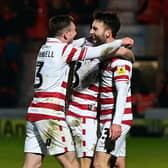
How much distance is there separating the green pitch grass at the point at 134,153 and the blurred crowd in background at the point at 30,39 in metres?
2.44

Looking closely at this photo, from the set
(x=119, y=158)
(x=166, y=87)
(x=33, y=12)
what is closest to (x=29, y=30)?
(x=33, y=12)

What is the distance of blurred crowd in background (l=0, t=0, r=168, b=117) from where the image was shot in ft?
76.9

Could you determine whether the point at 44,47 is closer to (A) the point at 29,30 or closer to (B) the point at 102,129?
(B) the point at 102,129

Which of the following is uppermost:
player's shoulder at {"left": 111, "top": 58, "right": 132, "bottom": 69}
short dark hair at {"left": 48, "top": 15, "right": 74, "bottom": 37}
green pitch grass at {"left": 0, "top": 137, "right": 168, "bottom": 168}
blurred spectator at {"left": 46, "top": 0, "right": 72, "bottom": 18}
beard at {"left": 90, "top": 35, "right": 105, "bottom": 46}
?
short dark hair at {"left": 48, "top": 15, "right": 74, "bottom": 37}

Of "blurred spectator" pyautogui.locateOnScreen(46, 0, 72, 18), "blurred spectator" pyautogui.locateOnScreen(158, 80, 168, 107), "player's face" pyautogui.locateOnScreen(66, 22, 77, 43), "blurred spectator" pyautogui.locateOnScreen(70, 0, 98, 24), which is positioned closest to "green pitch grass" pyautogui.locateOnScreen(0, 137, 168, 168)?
"blurred spectator" pyautogui.locateOnScreen(158, 80, 168, 107)

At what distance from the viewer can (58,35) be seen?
35.8ft

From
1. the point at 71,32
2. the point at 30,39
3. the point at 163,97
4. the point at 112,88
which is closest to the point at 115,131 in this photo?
the point at 112,88

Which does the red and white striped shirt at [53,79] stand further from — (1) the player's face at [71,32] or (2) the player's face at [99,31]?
(2) the player's face at [99,31]

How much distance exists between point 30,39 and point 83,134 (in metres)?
14.0

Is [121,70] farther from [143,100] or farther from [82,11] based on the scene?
[82,11]

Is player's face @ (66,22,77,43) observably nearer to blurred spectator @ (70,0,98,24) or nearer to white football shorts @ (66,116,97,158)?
white football shorts @ (66,116,97,158)

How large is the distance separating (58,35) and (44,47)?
18cm

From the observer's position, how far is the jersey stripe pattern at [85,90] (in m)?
11.1

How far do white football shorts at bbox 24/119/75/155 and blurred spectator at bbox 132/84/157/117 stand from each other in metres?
11.3
